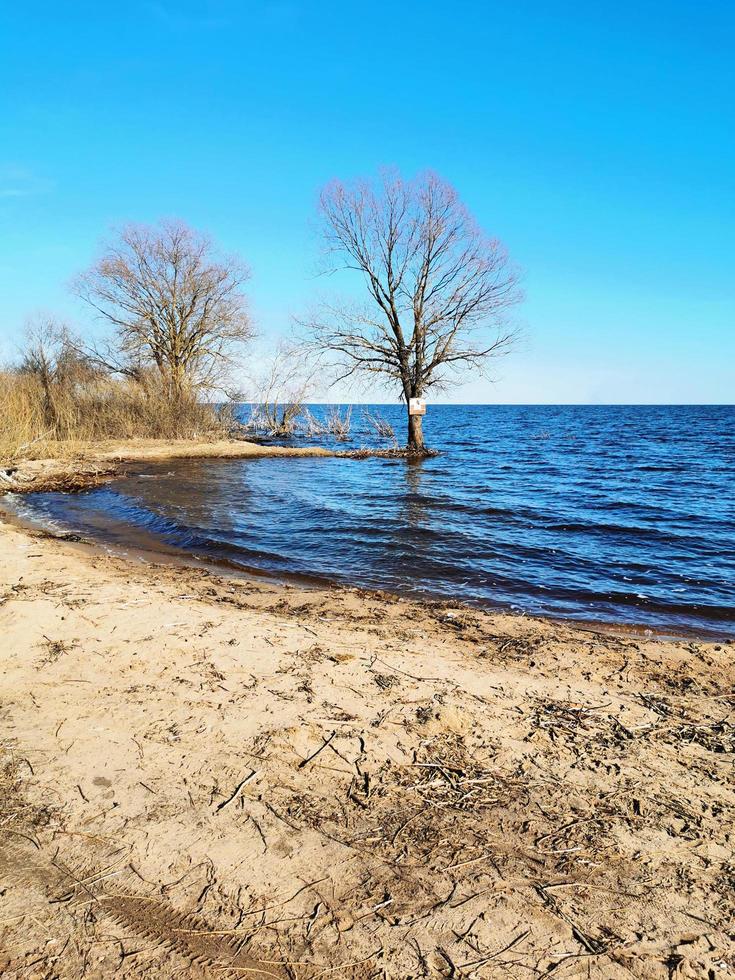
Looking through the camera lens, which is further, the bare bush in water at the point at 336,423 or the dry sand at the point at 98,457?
the bare bush in water at the point at 336,423

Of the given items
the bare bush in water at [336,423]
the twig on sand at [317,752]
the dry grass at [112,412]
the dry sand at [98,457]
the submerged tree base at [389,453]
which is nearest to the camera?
the twig on sand at [317,752]

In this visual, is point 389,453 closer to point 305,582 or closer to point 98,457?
point 98,457

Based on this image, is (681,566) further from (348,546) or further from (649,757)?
(649,757)

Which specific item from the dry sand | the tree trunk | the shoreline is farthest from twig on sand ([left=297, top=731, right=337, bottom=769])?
the tree trunk

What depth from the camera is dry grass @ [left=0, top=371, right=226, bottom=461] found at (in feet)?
82.7

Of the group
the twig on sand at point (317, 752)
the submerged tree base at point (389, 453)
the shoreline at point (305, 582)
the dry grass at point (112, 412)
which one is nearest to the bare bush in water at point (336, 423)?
Result: the dry grass at point (112, 412)

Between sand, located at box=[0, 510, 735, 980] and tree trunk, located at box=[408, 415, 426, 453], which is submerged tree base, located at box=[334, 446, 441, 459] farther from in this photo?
sand, located at box=[0, 510, 735, 980]

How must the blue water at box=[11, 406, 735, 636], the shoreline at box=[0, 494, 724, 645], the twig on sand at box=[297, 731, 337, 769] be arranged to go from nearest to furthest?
the twig on sand at box=[297, 731, 337, 769] < the shoreline at box=[0, 494, 724, 645] < the blue water at box=[11, 406, 735, 636]

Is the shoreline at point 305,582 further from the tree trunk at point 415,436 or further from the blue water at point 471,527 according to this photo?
the tree trunk at point 415,436

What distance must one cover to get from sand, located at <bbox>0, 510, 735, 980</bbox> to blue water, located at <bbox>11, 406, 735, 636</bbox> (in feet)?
8.94

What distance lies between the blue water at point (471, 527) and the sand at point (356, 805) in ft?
8.94

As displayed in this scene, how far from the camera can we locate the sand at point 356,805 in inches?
86.2

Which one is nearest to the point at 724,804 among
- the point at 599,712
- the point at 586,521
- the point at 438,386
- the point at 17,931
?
the point at 599,712

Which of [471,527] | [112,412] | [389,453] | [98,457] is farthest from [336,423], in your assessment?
[471,527]
